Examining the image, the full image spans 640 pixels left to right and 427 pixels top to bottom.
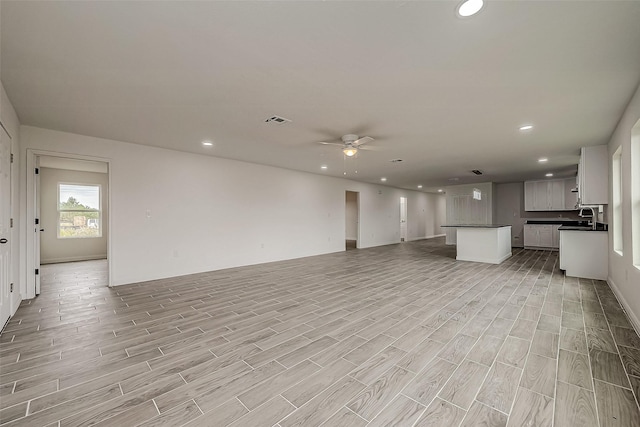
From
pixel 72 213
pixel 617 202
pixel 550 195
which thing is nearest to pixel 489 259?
pixel 617 202

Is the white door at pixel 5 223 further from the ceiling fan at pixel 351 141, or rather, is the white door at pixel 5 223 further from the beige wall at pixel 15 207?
the ceiling fan at pixel 351 141

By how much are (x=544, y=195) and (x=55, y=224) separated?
1516 centimetres

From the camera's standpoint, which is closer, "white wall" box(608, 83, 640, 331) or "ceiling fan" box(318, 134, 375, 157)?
"white wall" box(608, 83, 640, 331)

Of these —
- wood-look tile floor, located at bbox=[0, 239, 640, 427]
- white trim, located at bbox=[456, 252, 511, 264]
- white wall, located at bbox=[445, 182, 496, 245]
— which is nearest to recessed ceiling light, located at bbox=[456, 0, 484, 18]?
wood-look tile floor, located at bbox=[0, 239, 640, 427]

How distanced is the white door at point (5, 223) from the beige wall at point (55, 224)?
205 inches

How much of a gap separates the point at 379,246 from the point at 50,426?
9.73 meters

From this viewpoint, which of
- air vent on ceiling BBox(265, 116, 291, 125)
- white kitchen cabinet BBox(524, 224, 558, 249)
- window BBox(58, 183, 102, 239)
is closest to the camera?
air vent on ceiling BBox(265, 116, 291, 125)

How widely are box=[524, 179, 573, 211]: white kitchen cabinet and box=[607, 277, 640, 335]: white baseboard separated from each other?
5.38m

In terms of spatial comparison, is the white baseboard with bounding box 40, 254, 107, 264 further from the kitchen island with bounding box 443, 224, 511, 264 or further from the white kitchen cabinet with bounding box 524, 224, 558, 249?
the white kitchen cabinet with bounding box 524, 224, 558, 249

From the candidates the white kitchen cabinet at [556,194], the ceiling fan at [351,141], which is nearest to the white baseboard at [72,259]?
the ceiling fan at [351,141]

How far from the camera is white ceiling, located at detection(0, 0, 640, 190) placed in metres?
1.76

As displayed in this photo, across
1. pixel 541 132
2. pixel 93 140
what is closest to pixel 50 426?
pixel 93 140

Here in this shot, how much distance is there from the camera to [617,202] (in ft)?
13.8

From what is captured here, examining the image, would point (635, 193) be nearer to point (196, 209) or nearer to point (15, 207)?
point (196, 209)
